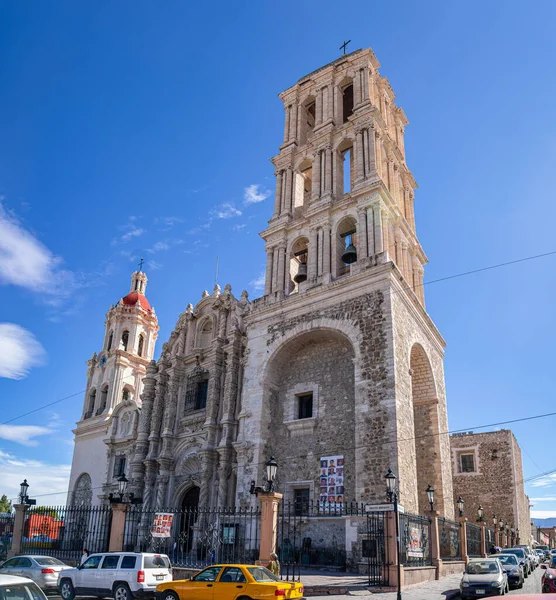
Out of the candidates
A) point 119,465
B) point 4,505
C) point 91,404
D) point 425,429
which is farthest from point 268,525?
point 4,505

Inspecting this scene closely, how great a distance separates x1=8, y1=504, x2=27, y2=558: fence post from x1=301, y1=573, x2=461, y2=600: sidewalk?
12023mm

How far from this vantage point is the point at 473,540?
24.7 metres

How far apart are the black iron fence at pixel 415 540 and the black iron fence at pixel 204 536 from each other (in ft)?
14.9

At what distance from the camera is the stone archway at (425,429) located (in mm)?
22344

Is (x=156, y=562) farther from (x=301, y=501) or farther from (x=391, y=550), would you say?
(x=301, y=501)

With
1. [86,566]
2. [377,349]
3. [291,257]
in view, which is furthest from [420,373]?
[86,566]

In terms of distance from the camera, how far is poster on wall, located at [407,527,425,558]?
1616 cm

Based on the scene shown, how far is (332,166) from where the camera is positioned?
1017 inches

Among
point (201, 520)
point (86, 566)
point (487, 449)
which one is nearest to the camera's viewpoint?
point (86, 566)

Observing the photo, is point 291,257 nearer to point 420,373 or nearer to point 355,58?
point 420,373

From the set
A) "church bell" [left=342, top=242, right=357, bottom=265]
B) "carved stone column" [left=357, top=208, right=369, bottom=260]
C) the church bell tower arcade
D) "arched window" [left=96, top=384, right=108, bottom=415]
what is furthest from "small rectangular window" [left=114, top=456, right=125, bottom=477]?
"carved stone column" [left=357, top=208, right=369, bottom=260]

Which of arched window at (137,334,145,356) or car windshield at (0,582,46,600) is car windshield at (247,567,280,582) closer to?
car windshield at (0,582,46,600)

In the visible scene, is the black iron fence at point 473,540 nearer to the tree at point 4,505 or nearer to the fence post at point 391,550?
the fence post at point 391,550

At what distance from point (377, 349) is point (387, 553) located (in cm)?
768
